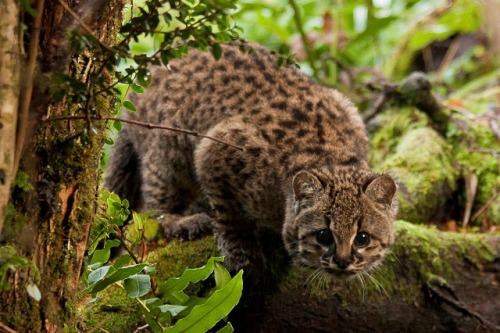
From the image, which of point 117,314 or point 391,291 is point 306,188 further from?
point 117,314

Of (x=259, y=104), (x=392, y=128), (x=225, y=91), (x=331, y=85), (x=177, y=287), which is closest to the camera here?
(x=177, y=287)

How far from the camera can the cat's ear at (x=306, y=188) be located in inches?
169

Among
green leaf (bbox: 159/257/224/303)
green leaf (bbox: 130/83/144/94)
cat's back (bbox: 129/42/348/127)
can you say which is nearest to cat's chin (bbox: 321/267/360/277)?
green leaf (bbox: 159/257/224/303)

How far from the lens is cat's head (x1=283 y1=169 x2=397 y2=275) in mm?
4152

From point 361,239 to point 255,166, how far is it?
3.11ft

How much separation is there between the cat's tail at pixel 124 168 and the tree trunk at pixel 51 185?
10.7 ft

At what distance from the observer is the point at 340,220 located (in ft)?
13.6

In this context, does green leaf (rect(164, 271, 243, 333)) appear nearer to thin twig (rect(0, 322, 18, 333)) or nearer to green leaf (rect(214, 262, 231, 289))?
green leaf (rect(214, 262, 231, 289))

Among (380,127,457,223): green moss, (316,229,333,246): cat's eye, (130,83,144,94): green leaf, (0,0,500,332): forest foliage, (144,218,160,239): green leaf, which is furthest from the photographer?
(380,127,457,223): green moss

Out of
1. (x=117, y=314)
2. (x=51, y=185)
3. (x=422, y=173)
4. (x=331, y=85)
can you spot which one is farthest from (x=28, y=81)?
(x=331, y=85)

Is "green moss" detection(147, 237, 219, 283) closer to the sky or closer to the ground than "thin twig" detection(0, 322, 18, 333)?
closer to the ground

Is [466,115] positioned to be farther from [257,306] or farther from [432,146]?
[257,306]

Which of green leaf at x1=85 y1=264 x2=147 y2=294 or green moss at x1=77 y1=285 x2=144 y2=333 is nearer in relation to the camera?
green leaf at x1=85 y1=264 x2=147 y2=294

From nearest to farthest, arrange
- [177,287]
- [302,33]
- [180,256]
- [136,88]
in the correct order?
[136,88] → [177,287] → [180,256] → [302,33]
